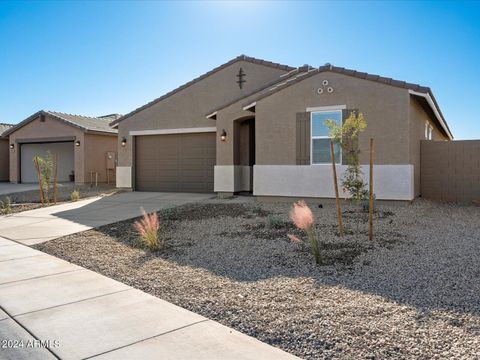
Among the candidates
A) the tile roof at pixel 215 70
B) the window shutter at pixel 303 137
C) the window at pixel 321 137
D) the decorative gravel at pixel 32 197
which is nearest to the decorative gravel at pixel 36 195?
the decorative gravel at pixel 32 197

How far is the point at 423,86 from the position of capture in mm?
11328

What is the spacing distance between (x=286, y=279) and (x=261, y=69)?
40.3 feet

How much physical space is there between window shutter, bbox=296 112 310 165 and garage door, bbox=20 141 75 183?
1706cm

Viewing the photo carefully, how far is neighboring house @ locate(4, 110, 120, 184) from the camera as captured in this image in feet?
72.5

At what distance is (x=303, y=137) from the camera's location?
1255 centimetres

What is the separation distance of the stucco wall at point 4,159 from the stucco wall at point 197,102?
1268 centimetres

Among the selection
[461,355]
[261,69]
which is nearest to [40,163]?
[261,69]

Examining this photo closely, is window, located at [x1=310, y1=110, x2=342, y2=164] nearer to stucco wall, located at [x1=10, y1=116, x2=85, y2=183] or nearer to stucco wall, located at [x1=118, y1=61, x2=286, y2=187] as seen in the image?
stucco wall, located at [x1=118, y1=61, x2=286, y2=187]

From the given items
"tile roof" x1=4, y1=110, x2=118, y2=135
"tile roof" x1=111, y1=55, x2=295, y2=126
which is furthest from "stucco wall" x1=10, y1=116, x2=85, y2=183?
"tile roof" x1=111, y1=55, x2=295, y2=126

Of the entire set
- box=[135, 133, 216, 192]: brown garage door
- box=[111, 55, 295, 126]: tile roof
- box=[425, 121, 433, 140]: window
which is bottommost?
box=[135, 133, 216, 192]: brown garage door

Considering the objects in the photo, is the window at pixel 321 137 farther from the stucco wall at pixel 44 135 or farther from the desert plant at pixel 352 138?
the stucco wall at pixel 44 135

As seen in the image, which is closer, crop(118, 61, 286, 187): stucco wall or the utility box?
crop(118, 61, 286, 187): stucco wall

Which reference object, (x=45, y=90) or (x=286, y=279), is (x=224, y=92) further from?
(x=286, y=279)

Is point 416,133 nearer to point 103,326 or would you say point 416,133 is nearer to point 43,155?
point 103,326
